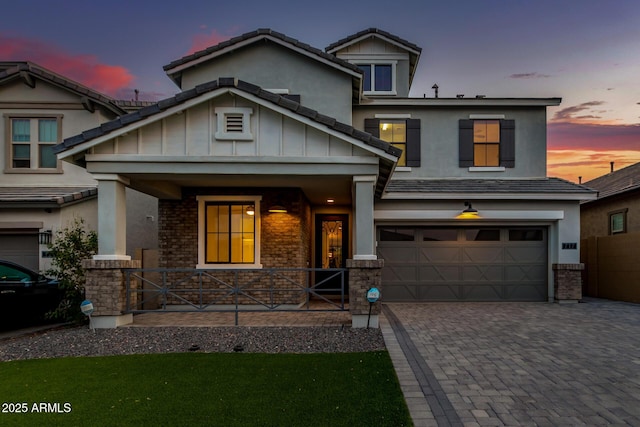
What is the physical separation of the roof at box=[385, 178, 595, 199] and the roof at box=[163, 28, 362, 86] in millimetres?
3636

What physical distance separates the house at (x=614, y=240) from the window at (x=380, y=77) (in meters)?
8.66

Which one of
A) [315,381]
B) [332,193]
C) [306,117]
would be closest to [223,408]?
[315,381]

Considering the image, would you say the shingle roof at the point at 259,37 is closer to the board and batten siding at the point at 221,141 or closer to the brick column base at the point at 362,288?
the board and batten siding at the point at 221,141

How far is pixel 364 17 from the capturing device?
1662 cm

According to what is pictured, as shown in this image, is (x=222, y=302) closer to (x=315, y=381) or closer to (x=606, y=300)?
Result: (x=315, y=381)

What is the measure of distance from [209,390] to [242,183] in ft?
19.6

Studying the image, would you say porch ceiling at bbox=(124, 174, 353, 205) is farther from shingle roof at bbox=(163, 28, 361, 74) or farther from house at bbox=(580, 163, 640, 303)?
house at bbox=(580, 163, 640, 303)

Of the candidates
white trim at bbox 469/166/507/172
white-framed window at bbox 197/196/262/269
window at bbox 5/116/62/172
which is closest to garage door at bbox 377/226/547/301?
white trim at bbox 469/166/507/172

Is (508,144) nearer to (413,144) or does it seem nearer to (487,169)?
(487,169)

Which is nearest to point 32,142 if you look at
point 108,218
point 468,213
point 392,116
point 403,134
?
point 108,218

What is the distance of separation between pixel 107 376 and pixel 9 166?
34.1ft

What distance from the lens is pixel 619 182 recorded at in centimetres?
1700

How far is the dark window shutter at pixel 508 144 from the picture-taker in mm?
13180

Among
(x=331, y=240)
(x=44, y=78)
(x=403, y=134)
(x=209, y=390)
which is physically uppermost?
(x=44, y=78)
